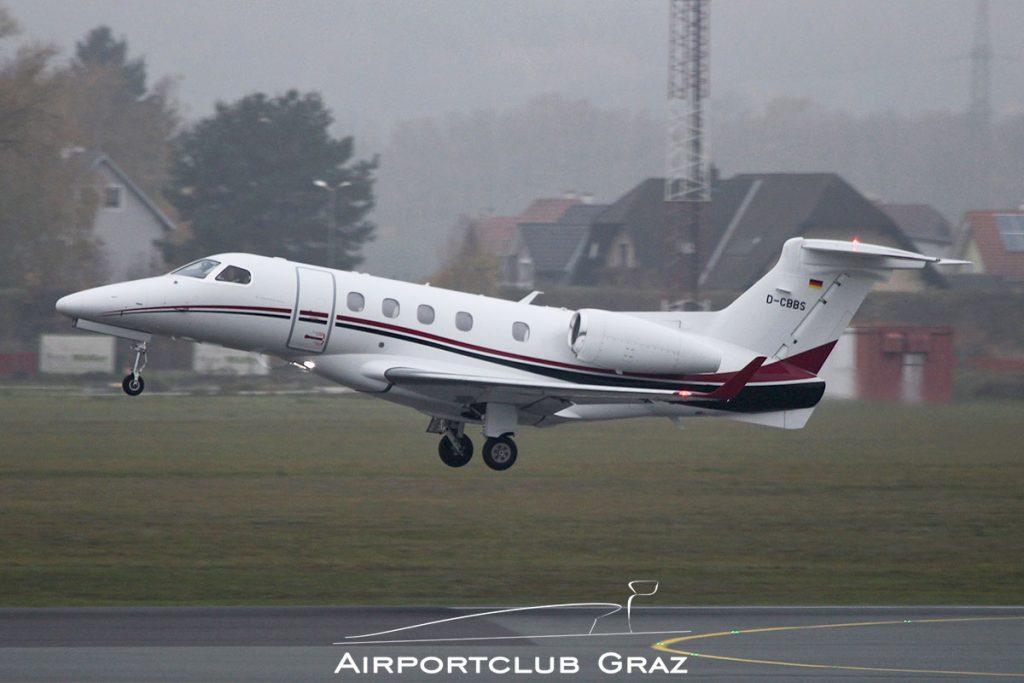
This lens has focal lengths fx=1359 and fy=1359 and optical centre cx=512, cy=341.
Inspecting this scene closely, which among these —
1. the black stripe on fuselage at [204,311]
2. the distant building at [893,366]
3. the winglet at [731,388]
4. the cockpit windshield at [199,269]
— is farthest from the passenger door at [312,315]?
the distant building at [893,366]

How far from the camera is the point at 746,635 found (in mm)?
13984

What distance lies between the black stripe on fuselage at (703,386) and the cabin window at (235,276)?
1528mm

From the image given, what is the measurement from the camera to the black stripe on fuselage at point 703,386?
21281mm

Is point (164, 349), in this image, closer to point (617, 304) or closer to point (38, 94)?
point (38, 94)

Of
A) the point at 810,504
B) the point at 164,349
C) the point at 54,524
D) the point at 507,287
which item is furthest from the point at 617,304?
the point at 54,524

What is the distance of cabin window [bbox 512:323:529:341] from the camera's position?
21.7 metres

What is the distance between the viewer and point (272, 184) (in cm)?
6869

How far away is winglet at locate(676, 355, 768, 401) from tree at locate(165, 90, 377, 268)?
44.8 metres

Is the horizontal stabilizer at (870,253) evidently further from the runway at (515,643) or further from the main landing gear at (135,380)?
the main landing gear at (135,380)

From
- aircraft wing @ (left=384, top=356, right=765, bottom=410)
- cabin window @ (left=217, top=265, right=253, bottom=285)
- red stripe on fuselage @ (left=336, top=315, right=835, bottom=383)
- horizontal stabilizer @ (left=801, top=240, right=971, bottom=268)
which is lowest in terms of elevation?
aircraft wing @ (left=384, top=356, right=765, bottom=410)

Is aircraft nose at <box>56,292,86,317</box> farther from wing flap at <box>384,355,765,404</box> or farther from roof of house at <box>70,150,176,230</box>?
roof of house at <box>70,150,176,230</box>

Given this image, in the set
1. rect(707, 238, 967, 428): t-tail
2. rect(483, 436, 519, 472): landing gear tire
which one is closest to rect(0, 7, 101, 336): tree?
rect(483, 436, 519, 472): landing gear tire

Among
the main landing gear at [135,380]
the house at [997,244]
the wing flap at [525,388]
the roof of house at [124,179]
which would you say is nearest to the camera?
the main landing gear at [135,380]

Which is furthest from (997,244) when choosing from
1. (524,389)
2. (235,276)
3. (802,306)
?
(235,276)
